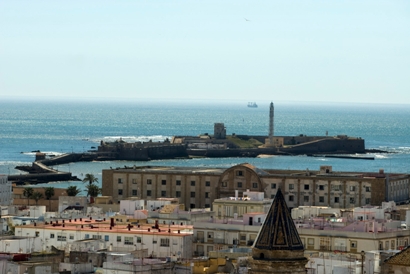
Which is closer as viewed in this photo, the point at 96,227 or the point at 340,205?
the point at 96,227

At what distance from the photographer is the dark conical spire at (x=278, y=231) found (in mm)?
25422

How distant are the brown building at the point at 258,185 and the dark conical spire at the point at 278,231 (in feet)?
213

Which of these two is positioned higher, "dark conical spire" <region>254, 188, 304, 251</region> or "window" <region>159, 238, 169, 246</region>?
"dark conical spire" <region>254, 188, 304, 251</region>

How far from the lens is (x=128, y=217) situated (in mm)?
69312

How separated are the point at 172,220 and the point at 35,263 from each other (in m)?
22.9

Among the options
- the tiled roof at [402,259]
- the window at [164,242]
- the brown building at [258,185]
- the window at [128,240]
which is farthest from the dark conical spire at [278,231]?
the brown building at [258,185]

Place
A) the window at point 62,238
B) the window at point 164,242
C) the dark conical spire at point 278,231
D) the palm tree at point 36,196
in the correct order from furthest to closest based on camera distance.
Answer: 1. the palm tree at point 36,196
2. the window at point 62,238
3. the window at point 164,242
4. the dark conical spire at point 278,231

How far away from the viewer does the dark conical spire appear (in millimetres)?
25422

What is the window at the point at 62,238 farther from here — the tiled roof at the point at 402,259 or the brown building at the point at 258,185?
the tiled roof at the point at 402,259

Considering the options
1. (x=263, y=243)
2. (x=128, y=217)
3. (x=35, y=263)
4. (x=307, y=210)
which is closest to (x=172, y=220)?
(x=128, y=217)

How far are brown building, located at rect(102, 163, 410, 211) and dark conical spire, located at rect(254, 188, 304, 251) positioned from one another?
6488 centimetres

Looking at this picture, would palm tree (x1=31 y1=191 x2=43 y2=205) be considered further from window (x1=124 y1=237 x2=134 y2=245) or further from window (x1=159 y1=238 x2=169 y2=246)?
window (x1=159 y1=238 x2=169 y2=246)

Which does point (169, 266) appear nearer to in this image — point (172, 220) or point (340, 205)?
point (172, 220)

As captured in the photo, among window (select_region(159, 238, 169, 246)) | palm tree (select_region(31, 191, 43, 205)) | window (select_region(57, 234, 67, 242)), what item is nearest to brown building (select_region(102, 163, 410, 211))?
palm tree (select_region(31, 191, 43, 205))
